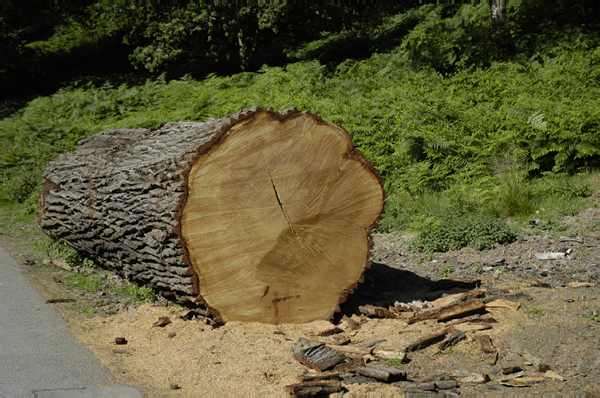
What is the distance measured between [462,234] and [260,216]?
A: 10.0ft

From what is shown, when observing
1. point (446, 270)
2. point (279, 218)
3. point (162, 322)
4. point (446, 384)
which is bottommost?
point (446, 270)

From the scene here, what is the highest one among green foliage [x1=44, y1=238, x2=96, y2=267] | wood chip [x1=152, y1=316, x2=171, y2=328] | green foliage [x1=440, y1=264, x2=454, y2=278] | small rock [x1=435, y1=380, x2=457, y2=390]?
green foliage [x1=44, y1=238, x2=96, y2=267]

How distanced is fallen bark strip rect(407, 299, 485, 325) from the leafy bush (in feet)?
6.07

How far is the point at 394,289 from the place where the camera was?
219 inches

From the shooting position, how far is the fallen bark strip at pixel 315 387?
3.27 meters

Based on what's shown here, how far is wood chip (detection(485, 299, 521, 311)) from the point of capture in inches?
180

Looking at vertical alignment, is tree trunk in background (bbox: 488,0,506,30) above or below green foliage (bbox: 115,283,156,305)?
above

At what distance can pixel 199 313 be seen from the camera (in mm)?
4680

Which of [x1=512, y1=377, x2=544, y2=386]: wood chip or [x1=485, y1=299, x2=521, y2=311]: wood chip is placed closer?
[x1=512, y1=377, x2=544, y2=386]: wood chip

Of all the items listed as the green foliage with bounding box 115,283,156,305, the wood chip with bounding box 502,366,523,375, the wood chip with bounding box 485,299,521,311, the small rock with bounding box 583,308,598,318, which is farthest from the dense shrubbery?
Answer: the green foliage with bounding box 115,283,156,305

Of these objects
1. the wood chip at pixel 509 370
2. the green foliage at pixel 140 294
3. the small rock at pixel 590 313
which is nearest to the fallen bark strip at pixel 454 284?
the small rock at pixel 590 313

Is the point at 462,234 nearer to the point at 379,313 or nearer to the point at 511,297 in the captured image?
the point at 511,297

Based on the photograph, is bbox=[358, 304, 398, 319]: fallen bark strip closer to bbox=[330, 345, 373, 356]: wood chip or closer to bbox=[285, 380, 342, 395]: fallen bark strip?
bbox=[330, 345, 373, 356]: wood chip

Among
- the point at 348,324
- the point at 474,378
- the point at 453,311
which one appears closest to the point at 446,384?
the point at 474,378
